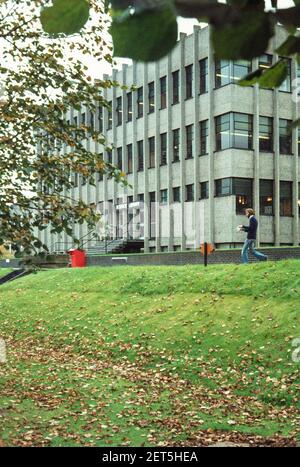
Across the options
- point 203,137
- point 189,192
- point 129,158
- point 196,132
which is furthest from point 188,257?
point 129,158

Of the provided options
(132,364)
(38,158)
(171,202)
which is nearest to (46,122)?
(38,158)

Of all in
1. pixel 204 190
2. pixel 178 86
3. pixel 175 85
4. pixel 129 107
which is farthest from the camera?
pixel 129 107

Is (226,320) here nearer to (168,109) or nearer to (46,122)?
(46,122)

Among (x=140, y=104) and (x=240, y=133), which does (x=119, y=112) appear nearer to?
(x=140, y=104)

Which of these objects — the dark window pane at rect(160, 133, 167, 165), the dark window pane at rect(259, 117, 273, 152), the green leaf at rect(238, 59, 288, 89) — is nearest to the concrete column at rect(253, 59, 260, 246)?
the dark window pane at rect(259, 117, 273, 152)

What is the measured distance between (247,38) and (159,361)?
13143mm

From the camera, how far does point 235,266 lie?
67.1ft

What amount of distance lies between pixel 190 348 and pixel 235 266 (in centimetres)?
665

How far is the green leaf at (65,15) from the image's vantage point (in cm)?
143

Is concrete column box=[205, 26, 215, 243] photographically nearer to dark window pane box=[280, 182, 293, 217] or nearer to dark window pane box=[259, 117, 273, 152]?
dark window pane box=[259, 117, 273, 152]

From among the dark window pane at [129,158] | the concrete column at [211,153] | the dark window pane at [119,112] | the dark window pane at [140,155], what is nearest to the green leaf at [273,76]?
the concrete column at [211,153]

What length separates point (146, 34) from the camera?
1.26 m

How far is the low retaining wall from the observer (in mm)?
24641

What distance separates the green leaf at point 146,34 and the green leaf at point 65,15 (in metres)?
0.16
